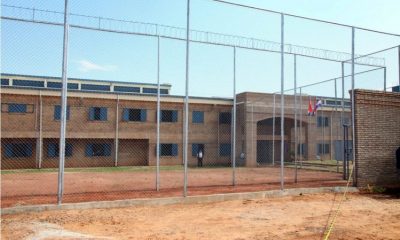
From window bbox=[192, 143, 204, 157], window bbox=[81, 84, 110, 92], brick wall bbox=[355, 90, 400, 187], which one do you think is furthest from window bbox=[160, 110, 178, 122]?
brick wall bbox=[355, 90, 400, 187]

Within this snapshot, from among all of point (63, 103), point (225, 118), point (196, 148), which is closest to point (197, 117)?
point (196, 148)

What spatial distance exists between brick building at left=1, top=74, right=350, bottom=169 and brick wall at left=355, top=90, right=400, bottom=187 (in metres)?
11.8

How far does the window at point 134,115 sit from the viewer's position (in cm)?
3338

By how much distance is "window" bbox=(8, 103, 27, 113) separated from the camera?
2887 centimetres

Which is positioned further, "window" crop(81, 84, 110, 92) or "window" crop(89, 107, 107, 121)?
"window" crop(81, 84, 110, 92)

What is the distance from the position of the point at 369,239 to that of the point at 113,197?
741 cm

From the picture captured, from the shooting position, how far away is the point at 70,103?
30750mm

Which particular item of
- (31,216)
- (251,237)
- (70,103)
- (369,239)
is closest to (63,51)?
(31,216)

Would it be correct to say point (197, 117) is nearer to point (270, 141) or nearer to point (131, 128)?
point (131, 128)

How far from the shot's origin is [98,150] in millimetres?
32375

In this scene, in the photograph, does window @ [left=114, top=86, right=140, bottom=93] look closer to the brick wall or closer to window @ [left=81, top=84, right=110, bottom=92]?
window @ [left=81, top=84, right=110, bottom=92]

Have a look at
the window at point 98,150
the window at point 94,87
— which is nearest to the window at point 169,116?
the window at point 98,150

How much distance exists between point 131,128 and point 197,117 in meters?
6.58

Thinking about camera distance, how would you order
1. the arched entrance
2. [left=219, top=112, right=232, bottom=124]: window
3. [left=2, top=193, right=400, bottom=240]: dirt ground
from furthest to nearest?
the arched entrance, [left=219, top=112, right=232, bottom=124]: window, [left=2, top=193, right=400, bottom=240]: dirt ground
